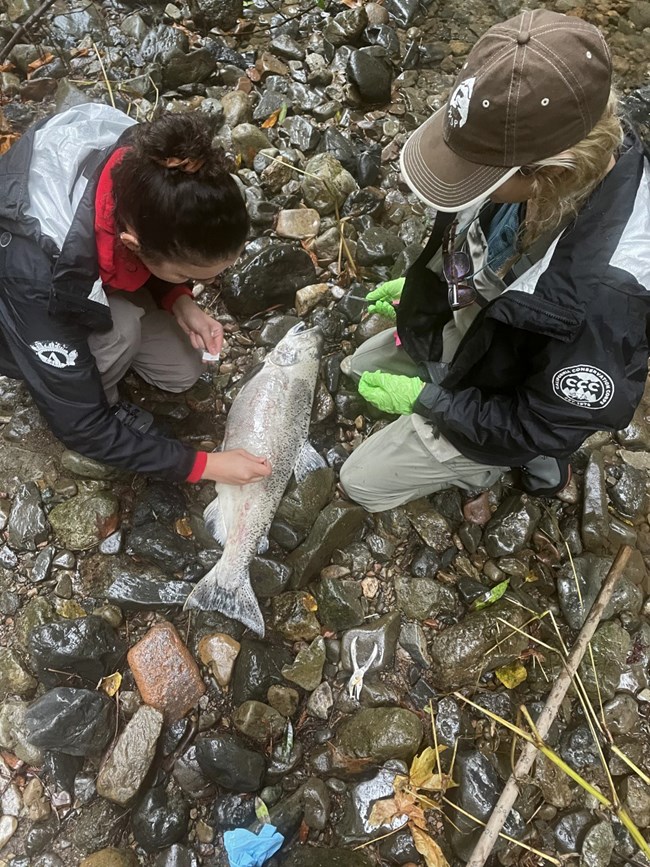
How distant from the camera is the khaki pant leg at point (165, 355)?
3191 mm

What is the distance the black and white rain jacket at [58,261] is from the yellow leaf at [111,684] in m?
1.18

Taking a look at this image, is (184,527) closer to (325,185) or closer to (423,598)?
(423,598)

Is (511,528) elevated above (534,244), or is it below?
below

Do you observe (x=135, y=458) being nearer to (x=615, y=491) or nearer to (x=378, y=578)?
(x=378, y=578)

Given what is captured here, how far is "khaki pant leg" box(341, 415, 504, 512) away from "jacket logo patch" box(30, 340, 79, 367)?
1.57m

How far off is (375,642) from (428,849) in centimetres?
90

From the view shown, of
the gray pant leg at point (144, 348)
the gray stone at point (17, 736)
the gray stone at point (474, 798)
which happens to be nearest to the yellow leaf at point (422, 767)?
the gray stone at point (474, 798)

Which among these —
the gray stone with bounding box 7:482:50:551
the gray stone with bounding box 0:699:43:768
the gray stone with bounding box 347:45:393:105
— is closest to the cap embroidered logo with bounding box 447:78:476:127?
the gray stone with bounding box 7:482:50:551

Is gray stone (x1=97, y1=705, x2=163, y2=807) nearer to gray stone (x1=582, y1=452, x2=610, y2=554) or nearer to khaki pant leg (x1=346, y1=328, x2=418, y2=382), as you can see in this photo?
khaki pant leg (x1=346, y1=328, x2=418, y2=382)

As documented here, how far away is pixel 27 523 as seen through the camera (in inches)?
123

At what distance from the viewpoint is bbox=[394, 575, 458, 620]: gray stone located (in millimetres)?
3180

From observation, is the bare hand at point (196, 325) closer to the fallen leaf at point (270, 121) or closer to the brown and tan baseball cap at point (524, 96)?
the brown and tan baseball cap at point (524, 96)

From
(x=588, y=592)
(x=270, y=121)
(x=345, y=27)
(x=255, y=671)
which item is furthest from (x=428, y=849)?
(x=345, y=27)

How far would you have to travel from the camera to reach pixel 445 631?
10.2 feet
